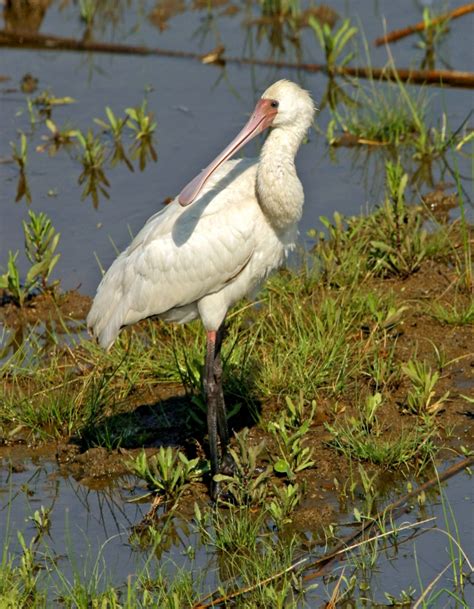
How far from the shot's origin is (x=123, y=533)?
7117 millimetres

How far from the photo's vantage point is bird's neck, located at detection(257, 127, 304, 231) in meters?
7.25

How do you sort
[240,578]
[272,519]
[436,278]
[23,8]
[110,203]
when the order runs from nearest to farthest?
1. [240,578]
2. [272,519]
3. [436,278]
4. [110,203]
5. [23,8]

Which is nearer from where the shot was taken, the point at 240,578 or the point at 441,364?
the point at 240,578

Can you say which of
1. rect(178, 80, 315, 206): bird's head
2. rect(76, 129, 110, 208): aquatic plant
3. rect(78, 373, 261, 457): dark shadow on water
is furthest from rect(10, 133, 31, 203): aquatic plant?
rect(178, 80, 315, 206): bird's head

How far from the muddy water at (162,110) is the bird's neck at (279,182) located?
9.81 feet

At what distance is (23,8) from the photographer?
1609 cm

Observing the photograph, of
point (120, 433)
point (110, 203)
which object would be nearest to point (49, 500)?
point (120, 433)

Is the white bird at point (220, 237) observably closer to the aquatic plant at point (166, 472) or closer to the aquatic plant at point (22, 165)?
the aquatic plant at point (166, 472)

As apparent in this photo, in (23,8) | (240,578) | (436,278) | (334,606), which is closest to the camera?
(334,606)

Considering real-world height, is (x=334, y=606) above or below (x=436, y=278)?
A: below

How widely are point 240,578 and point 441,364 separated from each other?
2414 mm

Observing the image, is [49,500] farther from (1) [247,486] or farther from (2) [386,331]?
(2) [386,331]

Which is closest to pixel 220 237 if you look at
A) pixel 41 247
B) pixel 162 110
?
pixel 41 247

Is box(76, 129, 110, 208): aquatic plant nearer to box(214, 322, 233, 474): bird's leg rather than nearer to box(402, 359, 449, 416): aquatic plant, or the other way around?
box(214, 322, 233, 474): bird's leg
